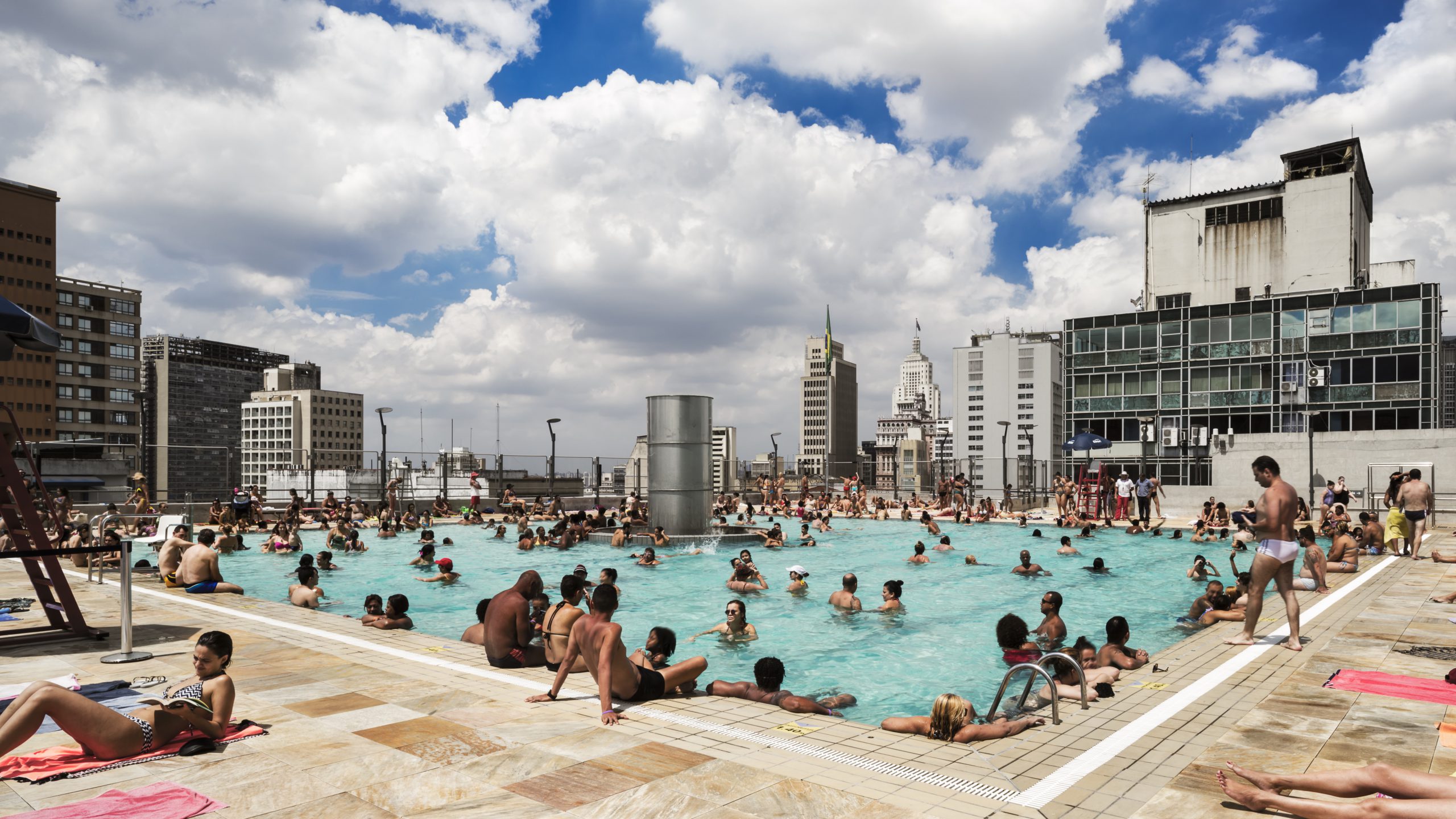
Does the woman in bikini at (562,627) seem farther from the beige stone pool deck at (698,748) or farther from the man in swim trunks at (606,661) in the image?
the man in swim trunks at (606,661)

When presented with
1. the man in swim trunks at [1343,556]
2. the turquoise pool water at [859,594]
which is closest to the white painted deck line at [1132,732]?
the turquoise pool water at [859,594]

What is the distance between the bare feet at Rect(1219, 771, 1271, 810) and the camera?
447 cm

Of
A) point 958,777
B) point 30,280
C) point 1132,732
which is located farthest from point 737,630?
point 30,280

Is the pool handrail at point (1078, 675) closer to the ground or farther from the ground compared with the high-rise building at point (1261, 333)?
closer to the ground

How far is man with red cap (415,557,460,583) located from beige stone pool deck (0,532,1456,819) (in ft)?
29.9

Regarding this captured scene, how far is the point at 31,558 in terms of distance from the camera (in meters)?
9.09

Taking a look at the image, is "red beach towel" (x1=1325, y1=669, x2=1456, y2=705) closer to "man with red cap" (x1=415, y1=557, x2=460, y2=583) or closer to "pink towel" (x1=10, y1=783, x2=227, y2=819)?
"pink towel" (x1=10, y1=783, x2=227, y2=819)

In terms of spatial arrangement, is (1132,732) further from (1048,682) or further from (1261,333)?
(1261,333)

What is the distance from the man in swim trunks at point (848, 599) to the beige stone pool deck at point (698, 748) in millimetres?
6308

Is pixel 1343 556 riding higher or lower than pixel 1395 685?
lower

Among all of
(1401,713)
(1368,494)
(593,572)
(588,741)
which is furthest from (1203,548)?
(588,741)

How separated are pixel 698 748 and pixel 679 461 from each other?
19031 millimetres

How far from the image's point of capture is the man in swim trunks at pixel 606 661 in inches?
259

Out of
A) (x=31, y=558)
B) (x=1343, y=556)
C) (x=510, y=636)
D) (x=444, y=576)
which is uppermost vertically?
(x=31, y=558)
